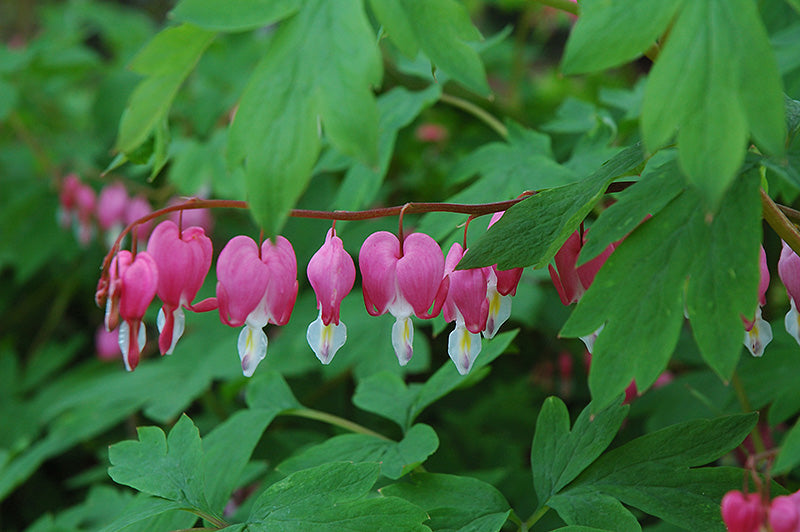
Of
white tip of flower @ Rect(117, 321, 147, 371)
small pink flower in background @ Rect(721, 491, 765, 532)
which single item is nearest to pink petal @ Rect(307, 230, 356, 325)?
white tip of flower @ Rect(117, 321, 147, 371)

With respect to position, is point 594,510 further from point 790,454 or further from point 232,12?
point 232,12

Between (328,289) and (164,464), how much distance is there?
0.36 m

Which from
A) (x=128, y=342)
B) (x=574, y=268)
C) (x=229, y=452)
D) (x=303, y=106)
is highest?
(x=303, y=106)

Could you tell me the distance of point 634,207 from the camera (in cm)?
68

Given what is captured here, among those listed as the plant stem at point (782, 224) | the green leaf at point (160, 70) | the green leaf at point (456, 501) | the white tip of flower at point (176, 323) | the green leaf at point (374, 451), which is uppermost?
the green leaf at point (160, 70)

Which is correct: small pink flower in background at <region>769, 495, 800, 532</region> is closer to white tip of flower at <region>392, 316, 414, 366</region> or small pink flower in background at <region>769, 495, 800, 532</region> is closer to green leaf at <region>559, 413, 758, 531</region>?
green leaf at <region>559, 413, 758, 531</region>

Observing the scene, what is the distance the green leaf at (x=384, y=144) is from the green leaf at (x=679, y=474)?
0.69 m

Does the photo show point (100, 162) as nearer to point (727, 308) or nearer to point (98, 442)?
point (98, 442)

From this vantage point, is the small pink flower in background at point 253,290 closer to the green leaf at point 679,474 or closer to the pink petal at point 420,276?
the pink petal at point 420,276

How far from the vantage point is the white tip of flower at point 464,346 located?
2.78 feet

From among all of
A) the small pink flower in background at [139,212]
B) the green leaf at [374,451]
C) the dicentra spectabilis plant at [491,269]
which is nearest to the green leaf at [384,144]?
the dicentra spectabilis plant at [491,269]

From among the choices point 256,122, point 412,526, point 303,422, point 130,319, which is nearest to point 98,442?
point 303,422

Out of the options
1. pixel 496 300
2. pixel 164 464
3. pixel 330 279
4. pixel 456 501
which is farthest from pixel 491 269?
pixel 164 464

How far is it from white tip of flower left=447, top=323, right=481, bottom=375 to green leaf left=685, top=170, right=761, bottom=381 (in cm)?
27
